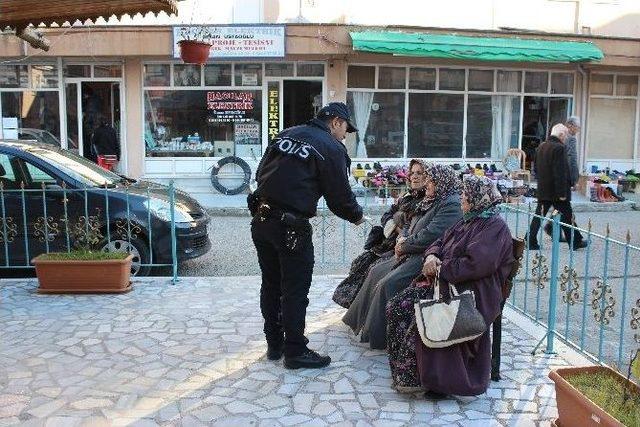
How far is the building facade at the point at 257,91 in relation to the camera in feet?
45.6

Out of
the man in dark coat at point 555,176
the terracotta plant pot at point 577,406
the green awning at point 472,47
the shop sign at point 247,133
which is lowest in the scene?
the terracotta plant pot at point 577,406

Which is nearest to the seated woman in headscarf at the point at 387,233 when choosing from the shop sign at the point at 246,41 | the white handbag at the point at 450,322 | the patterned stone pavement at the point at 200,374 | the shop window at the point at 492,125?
the patterned stone pavement at the point at 200,374

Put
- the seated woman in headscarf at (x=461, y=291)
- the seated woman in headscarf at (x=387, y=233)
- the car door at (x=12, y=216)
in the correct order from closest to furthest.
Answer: the seated woman in headscarf at (x=461, y=291) → the seated woman in headscarf at (x=387, y=233) → the car door at (x=12, y=216)

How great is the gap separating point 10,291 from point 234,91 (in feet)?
29.8

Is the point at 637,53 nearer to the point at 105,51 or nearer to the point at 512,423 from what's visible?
the point at 105,51

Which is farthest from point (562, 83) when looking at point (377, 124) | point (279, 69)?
point (279, 69)

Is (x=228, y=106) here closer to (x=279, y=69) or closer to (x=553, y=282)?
(x=279, y=69)

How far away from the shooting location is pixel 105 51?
1391cm

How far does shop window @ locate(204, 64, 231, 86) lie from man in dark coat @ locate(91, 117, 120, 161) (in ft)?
7.56

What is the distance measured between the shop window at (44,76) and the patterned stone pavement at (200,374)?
9.69 m

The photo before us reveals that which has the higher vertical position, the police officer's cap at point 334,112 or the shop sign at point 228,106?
the shop sign at point 228,106

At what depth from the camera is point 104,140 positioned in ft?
47.8

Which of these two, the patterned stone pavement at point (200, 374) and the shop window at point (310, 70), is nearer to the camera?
the patterned stone pavement at point (200, 374)

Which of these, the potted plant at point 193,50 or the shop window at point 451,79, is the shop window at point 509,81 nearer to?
the shop window at point 451,79
